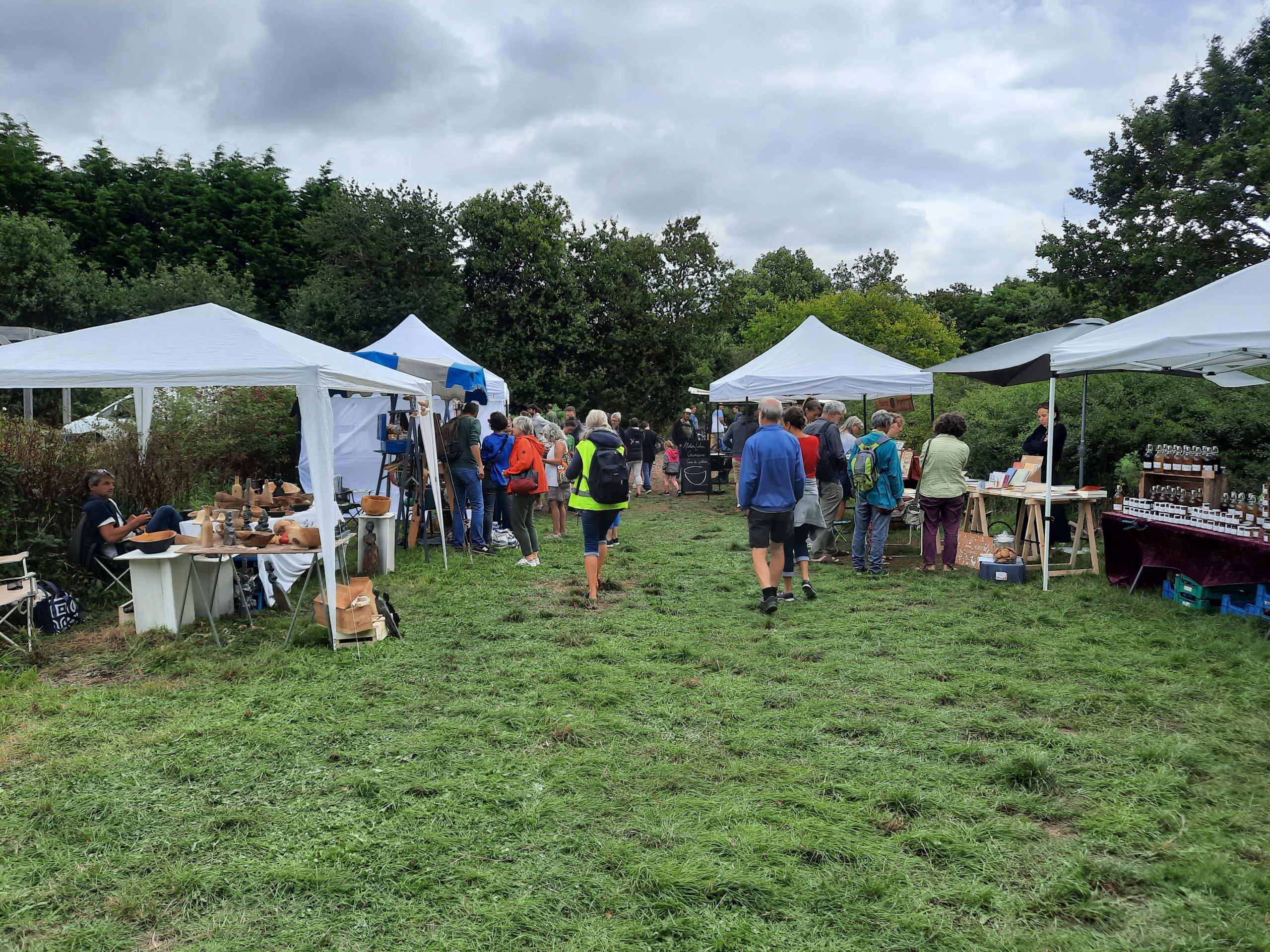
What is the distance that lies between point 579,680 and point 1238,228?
1492 centimetres

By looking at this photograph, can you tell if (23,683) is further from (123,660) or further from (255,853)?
(255,853)

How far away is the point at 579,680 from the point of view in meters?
5.04

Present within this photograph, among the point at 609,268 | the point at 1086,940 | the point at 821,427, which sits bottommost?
the point at 1086,940

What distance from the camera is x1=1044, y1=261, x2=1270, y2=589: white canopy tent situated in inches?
221

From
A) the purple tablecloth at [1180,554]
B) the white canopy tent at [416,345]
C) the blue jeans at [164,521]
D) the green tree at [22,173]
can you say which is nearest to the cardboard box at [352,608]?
the blue jeans at [164,521]

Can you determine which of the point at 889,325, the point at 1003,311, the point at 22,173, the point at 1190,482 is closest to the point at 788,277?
the point at 1003,311

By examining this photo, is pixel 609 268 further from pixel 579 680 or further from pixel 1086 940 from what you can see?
pixel 1086 940

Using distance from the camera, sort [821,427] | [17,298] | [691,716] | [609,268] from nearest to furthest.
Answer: [691,716] → [821,427] → [17,298] → [609,268]

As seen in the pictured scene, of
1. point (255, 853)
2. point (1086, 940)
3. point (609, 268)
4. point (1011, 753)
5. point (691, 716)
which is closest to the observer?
point (1086, 940)

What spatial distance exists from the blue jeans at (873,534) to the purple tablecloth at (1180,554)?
1947 mm

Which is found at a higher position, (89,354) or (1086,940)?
(89,354)

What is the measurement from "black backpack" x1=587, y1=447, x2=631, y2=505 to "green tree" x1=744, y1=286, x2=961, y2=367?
17.8 metres

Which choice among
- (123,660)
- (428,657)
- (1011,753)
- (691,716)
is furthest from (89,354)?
(1011,753)

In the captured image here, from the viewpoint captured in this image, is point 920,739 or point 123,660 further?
point 123,660
